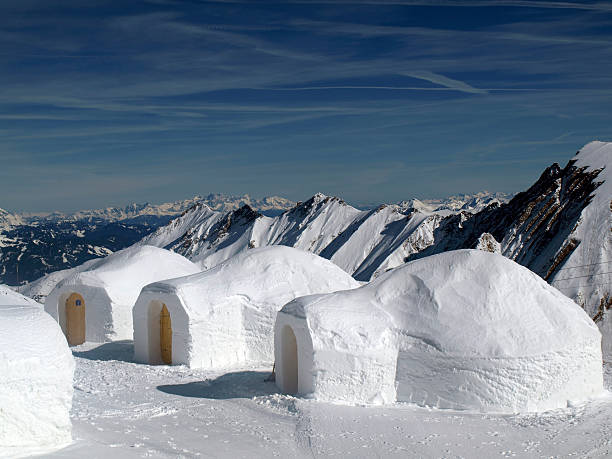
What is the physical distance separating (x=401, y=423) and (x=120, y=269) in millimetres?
14306

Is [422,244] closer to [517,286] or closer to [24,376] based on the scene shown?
[517,286]

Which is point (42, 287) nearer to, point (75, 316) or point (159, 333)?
point (75, 316)

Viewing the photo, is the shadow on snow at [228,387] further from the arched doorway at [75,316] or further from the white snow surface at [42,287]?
the white snow surface at [42,287]

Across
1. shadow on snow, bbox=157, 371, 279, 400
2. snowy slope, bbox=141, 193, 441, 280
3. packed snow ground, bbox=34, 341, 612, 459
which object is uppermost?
packed snow ground, bbox=34, 341, 612, 459

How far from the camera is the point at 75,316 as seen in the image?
891 inches

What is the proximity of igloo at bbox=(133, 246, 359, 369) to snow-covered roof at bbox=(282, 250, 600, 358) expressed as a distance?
3969mm

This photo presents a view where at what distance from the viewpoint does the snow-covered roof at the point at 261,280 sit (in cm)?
1800

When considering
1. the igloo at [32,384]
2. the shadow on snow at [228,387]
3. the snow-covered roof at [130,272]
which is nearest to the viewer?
the igloo at [32,384]

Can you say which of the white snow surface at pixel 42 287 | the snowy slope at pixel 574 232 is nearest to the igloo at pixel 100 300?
the white snow surface at pixel 42 287

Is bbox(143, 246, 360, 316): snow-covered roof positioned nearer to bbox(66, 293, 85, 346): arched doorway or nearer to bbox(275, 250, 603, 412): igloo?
bbox(275, 250, 603, 412): igloo

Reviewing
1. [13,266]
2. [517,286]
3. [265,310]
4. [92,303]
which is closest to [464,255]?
[517,286]

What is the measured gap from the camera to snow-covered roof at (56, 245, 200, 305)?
2200 cm

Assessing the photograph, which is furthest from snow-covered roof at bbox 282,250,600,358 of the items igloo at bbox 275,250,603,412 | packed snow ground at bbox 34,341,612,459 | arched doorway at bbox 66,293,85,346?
arched doorway at bbox 66,293,85,346

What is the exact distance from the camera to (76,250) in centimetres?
16238
